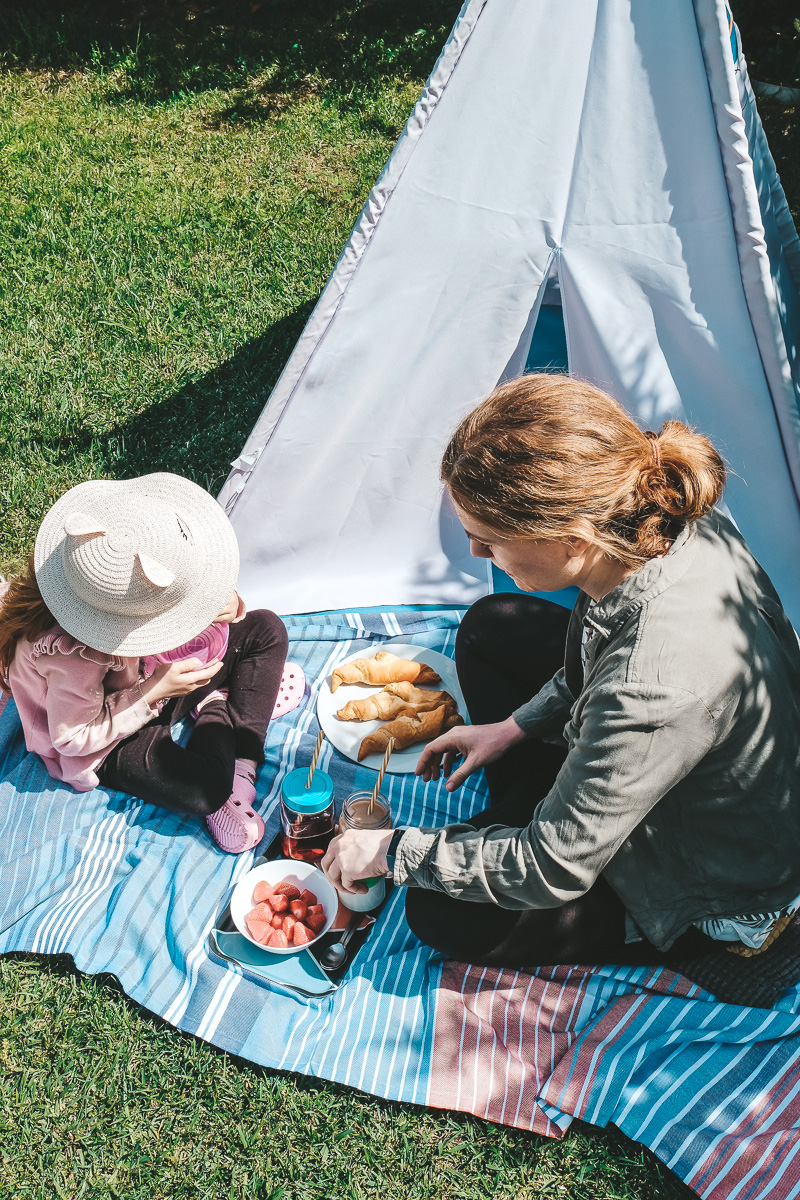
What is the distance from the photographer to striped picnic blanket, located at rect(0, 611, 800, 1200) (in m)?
2.06

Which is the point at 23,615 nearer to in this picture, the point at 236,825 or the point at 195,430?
the point at 236,825

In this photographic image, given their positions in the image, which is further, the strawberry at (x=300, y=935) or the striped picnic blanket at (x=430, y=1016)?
the strawberry at (x=300, y=935)

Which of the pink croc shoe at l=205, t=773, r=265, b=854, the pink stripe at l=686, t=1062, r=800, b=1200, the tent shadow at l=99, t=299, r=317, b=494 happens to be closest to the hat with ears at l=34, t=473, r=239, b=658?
the pink croc shoe at l=205, t=773, r=265, b=854

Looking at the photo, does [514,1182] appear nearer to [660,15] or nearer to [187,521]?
[187,521]

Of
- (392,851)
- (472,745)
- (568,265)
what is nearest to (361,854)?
(392,851)

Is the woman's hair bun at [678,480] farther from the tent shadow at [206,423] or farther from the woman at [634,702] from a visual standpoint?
the tent shadow at [206,423]

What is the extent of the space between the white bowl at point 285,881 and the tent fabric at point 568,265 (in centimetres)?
120

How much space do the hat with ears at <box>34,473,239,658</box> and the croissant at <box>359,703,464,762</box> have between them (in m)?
0.65

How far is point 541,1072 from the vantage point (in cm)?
215

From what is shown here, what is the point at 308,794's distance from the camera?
2.36 m

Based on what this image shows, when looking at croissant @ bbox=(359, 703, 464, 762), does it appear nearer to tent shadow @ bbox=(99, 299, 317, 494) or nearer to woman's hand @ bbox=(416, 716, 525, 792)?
woman's hand @ bbox=(416, 716, 525, 792)

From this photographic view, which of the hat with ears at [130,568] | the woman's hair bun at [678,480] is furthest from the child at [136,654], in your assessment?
the woman's hair bun at [678,480]

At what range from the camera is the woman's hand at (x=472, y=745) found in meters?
2.38

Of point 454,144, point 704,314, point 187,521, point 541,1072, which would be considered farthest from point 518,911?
point 454,144
